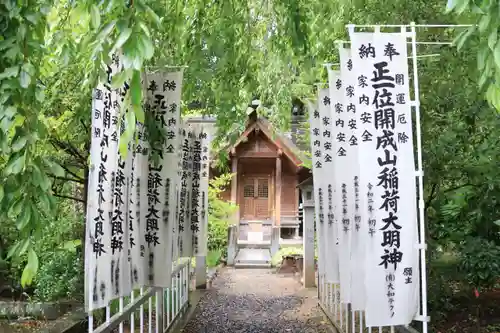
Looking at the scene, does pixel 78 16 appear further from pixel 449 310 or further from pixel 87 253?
pixel 449 310

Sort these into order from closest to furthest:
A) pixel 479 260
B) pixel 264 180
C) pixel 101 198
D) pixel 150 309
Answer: pixel 101 198
pixel 479 260
pixel 150 309
pixel 264 180

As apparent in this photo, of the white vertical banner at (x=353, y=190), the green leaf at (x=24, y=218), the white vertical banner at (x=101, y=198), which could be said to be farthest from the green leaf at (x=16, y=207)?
the white vertical banner at (x=353, y=190)

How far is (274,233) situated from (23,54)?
53.8ft

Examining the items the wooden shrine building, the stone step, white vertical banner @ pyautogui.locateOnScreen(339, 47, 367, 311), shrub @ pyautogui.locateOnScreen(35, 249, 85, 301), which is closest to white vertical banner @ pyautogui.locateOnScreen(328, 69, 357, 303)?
white vertical banner @ pyautogui.locateOnScreen(339, 47, 367, 311)

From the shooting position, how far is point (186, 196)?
8281mm

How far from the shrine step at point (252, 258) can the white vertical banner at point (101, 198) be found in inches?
502

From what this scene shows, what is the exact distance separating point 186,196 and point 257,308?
345cm

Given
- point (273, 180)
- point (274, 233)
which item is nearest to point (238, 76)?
point (274, 233)

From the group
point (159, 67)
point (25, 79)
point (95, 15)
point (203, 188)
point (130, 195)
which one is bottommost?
point (130, 195)

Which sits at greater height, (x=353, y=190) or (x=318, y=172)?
(x=318, y=172)

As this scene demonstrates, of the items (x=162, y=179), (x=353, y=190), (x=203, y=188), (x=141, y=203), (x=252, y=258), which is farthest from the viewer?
(x=252, y=258)

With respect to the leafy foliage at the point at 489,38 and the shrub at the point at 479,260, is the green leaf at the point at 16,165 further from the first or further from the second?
the shrub at the point at 479,260

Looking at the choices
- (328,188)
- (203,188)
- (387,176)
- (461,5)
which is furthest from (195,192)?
(461,5)

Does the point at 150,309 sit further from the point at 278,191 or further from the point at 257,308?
the point at 278,191
